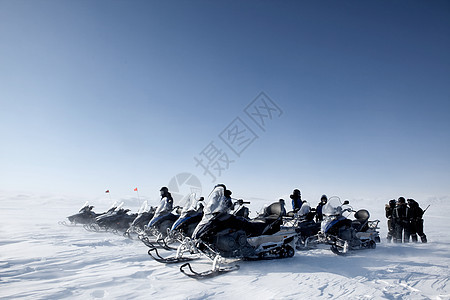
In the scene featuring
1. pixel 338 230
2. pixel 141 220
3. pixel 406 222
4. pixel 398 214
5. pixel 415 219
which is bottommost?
pixel 141 220

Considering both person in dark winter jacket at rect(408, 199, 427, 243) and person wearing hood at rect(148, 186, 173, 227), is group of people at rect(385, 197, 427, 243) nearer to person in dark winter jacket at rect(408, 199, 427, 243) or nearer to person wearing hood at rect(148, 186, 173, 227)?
person in dark winter jacket at rect(408, 199, 427, 243)

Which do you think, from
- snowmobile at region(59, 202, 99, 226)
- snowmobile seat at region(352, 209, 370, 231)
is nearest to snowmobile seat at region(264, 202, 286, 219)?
snowmobile seat at region(352, 209, 370, 231)

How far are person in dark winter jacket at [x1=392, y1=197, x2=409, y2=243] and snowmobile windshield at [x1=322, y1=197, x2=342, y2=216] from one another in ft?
13.2

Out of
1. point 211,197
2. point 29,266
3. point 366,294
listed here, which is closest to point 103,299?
point 211,197

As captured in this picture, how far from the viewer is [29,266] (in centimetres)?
468

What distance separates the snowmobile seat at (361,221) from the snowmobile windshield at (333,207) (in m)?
1.34

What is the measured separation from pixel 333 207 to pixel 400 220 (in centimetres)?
432

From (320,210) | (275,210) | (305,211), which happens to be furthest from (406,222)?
(275,210)

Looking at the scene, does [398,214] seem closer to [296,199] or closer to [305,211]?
[296,199]

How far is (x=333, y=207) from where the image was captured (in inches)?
261

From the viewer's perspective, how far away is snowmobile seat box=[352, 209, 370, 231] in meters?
7.40

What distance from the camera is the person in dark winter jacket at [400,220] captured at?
29.0 ft

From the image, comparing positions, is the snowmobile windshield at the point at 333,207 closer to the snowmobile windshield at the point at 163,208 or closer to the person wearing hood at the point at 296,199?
the person wearing hood at the point at 296,199

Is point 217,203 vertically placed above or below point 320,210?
above
